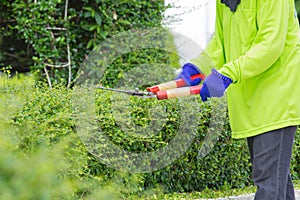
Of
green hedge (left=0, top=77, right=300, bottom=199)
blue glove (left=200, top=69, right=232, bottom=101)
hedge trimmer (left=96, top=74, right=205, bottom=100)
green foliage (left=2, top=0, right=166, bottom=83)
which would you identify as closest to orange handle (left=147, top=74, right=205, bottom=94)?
hedge trimmer (left=96, top=74, right=205, bottom=100)

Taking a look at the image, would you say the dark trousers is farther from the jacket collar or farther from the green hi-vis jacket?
the jacket collar

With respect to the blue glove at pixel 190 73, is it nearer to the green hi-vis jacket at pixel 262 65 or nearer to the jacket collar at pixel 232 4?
the green hi-vis jacket at pixel 262 65

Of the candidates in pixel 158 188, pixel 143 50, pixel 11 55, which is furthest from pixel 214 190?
pixel 11 55

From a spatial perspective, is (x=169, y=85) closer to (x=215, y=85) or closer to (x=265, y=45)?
(x=215, y=85)

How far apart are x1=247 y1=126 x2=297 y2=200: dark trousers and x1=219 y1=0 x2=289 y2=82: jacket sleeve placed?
1.13ft

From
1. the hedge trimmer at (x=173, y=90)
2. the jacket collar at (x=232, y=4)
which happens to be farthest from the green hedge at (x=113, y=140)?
the jacket collar at (x=232, y=4)

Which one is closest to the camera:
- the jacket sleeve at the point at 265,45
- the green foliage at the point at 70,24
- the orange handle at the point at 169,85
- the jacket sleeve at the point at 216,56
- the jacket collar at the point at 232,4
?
the jacket sleeve at the point at 265,45

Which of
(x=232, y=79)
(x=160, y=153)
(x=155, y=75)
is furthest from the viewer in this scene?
(x=155, y=75)

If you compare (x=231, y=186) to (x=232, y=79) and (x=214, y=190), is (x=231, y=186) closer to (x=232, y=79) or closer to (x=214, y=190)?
(x=214, y=190)

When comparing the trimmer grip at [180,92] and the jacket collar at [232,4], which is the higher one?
the jacket collar at [232,4]

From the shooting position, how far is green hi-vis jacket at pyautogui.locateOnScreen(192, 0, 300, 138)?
2.86m

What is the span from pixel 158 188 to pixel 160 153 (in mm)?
279

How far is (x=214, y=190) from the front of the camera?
4.75m

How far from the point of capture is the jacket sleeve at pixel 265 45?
284cm
